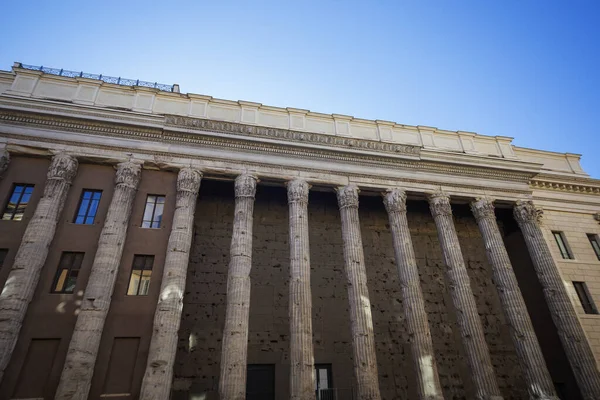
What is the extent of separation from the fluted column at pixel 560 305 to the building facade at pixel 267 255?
64 millimetres

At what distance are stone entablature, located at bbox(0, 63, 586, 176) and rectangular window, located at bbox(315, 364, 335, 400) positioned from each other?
384 inches

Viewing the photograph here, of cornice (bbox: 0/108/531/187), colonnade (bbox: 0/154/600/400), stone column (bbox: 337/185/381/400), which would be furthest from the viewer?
cornice (bbox: 0/108/531/187)

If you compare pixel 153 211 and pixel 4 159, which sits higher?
pixel 4 159

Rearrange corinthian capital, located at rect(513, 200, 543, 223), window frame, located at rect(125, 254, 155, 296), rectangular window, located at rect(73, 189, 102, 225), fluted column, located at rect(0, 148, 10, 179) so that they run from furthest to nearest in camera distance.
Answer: corinthian capital, located at rect(513, 200, 543, 223) → rectangular window, located at rect(73, 189, 102, 225) → fluted column, located at rect(0, 148, 10, 179) → window frame, located at rect(125, 254, 155, 296)

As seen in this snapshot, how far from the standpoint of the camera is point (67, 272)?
38.1 feet

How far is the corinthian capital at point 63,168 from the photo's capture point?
12.6 meters

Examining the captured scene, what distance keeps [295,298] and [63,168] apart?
374 inches

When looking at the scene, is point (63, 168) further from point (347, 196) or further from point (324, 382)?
point (324, 382)

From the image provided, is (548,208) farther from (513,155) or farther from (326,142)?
(326,142)

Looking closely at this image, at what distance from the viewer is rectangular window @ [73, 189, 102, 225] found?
12.6 m

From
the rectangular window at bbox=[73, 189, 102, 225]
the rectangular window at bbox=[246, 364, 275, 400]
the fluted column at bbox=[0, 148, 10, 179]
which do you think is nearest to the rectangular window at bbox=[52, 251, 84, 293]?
the rectangular window at bbox=[73, 189, 102, 225]

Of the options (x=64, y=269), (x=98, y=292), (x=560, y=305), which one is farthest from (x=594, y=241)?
(x=64, y=269)

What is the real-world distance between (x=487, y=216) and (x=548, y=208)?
446 cm

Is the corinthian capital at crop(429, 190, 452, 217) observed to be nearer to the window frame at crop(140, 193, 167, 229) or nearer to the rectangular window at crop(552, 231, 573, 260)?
the rectangular window at crop(552, 231, 573, 260)
